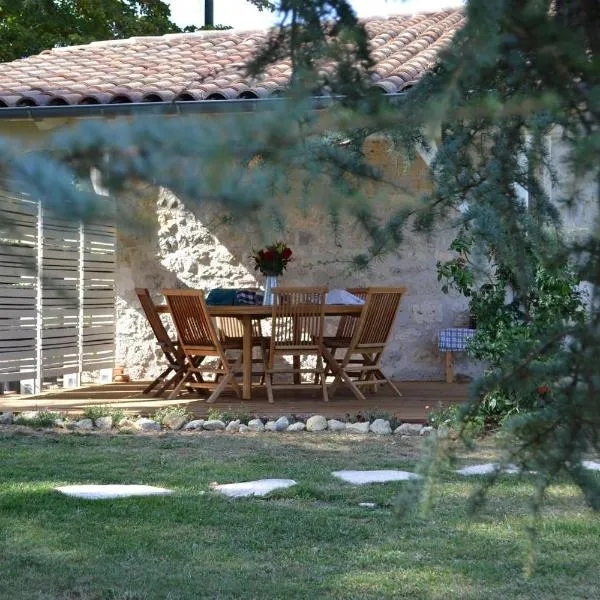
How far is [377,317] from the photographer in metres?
8.12

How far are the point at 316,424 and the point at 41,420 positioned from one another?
1724mm

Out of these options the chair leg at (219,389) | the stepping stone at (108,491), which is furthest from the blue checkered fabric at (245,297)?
the stepping stone at (108,491)

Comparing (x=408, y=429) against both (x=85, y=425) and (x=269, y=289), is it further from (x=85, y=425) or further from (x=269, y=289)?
(x=269, y=289)

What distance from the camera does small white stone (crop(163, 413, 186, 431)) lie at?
682cm

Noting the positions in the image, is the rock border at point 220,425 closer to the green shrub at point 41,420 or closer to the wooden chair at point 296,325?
the green shrub at point 41,420

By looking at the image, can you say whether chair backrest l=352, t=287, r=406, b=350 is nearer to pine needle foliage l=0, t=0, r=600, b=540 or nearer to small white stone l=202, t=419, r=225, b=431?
small white stone l=202, t=419, r=225, b=431

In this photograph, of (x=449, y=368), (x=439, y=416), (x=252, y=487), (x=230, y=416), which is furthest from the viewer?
(x=449, y=368)

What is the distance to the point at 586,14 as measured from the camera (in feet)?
4.71

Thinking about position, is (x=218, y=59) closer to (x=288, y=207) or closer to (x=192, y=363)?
(x=192, y=363)

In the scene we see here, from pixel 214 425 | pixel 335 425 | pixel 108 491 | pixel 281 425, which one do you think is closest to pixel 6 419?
pixel 214 425

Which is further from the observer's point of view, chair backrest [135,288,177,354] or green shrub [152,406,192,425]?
chair backrest [135,288,177,354]

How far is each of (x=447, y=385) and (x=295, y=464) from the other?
4.08m

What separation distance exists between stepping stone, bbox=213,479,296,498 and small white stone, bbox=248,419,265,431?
1.90 meters

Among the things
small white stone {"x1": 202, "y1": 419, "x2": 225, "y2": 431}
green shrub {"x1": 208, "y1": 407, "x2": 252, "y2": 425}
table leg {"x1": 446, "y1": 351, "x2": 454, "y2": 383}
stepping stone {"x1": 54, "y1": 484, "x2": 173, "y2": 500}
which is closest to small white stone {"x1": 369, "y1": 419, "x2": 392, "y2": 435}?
green shrub {"x1": 208, "y1": 407, "x2": 252, "y2": 425}
